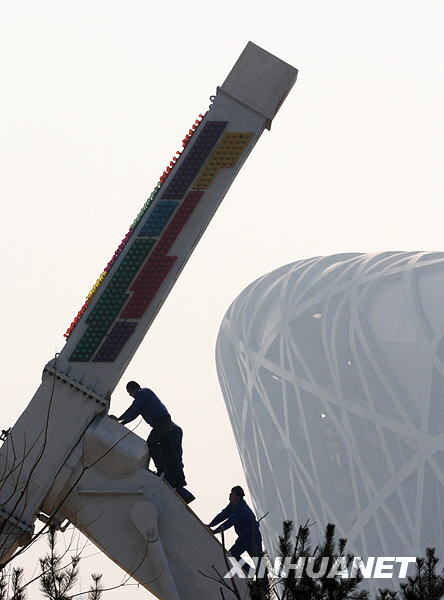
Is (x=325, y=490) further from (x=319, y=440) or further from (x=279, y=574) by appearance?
(x=279, y=574)

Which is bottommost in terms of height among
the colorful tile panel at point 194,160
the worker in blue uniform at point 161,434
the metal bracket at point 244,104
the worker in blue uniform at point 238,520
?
the worker in blue uniform at point 238,520

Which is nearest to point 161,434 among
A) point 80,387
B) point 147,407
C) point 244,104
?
point 147,407

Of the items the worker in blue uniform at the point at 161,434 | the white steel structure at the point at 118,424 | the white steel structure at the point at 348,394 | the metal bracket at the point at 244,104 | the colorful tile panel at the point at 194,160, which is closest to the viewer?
the white steel structure at the point at 118,424

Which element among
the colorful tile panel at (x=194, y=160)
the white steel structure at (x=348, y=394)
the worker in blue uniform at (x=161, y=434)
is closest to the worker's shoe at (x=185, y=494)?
the worker in blue uniform at (x=161, y=434)

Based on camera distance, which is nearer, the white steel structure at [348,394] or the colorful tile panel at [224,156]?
the colorful tile panel at [224,156]

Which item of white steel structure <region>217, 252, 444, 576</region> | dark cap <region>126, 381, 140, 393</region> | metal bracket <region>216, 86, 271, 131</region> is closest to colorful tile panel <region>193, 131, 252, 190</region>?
metal bracket <region>216, 86, 271, 131</region>

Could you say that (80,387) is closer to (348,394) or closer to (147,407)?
(147,407)

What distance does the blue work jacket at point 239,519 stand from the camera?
2305 centimetres

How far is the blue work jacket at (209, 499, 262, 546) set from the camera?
75.6 feet

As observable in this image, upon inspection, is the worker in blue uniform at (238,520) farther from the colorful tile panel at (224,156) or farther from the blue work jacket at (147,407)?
the colorful tile panel at (224,156)

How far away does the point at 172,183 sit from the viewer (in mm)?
22281

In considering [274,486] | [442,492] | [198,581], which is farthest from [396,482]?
[198,581]

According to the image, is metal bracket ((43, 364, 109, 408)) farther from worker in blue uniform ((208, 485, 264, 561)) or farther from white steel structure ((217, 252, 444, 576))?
white steel structure ((217, 252, 444, 576))

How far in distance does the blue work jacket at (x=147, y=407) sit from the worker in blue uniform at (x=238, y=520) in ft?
4.84
